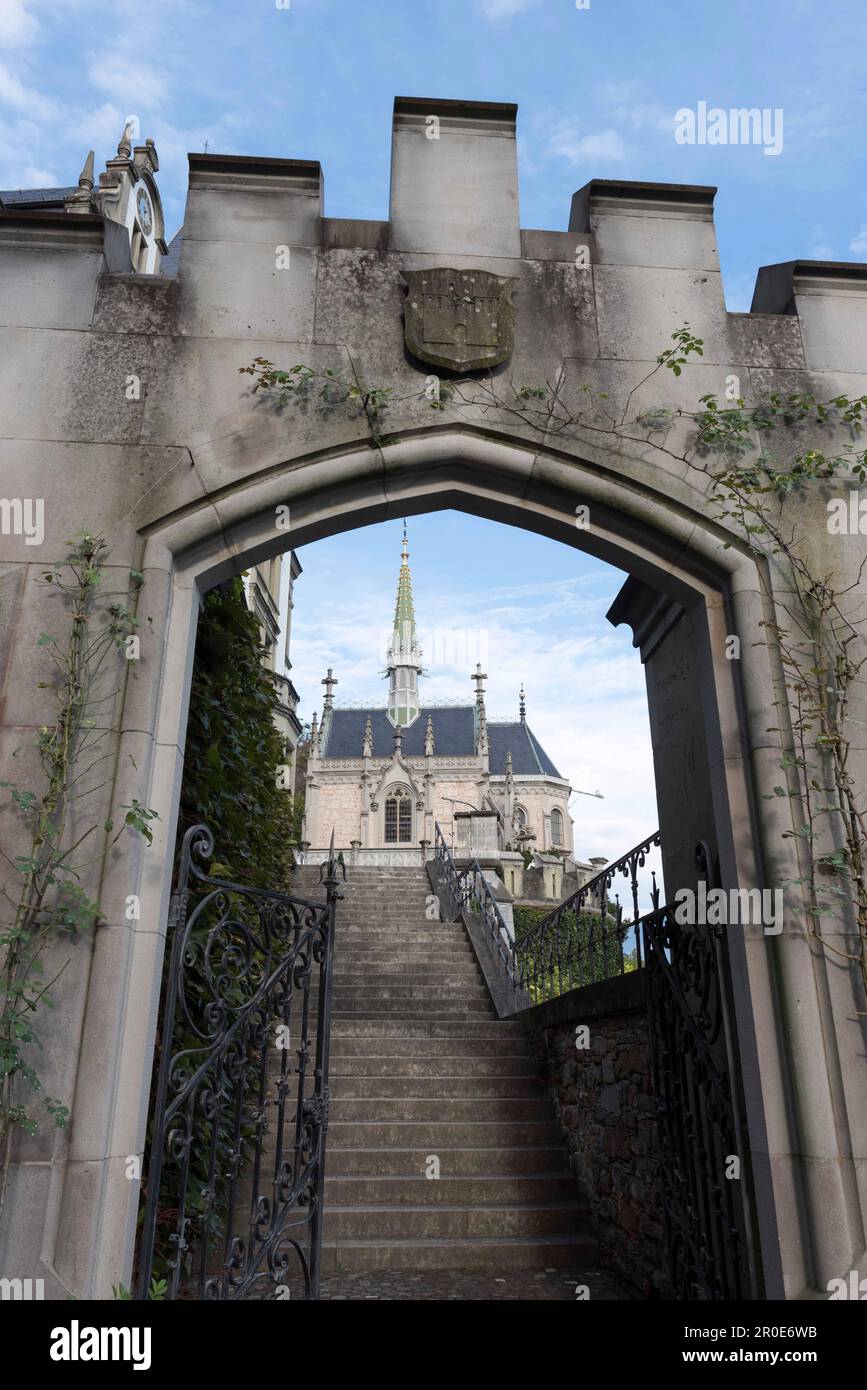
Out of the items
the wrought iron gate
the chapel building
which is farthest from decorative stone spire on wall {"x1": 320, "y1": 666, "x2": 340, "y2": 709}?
the wrought iron gate

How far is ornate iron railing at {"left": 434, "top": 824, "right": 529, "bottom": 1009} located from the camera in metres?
8.90

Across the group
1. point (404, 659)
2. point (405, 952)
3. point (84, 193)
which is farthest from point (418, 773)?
point (405, 952)

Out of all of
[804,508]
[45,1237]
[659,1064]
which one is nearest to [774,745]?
[804,508]

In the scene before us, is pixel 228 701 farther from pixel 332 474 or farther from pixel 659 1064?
pixel 659 1064

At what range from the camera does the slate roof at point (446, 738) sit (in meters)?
57.2

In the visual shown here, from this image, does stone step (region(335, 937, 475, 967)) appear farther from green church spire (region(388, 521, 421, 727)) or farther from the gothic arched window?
green church spire (region(388, 521, 421, 727))

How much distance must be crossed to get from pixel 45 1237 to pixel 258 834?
3294 mm

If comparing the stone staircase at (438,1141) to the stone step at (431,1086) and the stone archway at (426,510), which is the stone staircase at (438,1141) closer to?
the stone step at (431,1086)

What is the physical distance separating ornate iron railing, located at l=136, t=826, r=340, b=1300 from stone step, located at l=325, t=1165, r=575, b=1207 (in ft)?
2.24

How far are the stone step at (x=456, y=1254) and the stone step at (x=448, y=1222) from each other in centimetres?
13

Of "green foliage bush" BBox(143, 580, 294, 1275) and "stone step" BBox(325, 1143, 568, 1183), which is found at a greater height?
"green foliage bush" BBox(143, 580, 294, 1275)

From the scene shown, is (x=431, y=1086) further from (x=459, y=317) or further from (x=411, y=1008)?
(x=459, y=317)

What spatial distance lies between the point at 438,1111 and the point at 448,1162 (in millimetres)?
579

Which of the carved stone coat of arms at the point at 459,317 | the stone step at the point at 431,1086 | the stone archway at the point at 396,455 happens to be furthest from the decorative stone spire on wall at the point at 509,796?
the carved stone coat of arms at the point at 459,317
